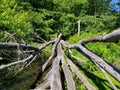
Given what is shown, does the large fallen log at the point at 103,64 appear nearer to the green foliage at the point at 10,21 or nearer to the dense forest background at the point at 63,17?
the green foliage at the point at 10,21

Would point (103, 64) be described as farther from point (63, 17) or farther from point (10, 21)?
point (63, 17)

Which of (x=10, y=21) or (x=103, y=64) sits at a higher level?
(x=103, y=64)

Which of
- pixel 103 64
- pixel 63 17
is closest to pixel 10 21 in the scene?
Answer: pixel 103 64

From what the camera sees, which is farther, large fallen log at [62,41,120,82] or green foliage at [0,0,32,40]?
green foliage at [0,0,32,40]

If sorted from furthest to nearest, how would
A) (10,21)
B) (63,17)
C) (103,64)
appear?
(63,17) → (10,21) → (103,64)

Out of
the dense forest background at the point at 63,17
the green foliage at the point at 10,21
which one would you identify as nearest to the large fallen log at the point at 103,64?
the green foliage at the point at 10,21

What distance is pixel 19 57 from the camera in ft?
29.3

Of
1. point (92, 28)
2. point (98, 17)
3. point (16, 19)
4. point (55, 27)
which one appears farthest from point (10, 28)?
point (98, 17)

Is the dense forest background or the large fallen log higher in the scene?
the large fallen log

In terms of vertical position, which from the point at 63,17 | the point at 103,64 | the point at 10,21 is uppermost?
the point at 103,64

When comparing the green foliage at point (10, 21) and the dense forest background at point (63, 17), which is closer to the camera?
the green foliage at point (10, 21)

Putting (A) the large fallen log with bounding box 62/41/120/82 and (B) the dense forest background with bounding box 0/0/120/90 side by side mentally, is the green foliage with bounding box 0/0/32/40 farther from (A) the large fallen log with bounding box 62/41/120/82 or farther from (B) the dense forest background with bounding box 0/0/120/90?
(A) the large fallen log with bounding box 62/41/120/82

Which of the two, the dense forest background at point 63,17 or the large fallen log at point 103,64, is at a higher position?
the large fallen log at point 103,64

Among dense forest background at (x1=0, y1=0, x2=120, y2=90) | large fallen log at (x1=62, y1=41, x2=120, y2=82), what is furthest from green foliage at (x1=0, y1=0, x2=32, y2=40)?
large fallen log at (x1=62, y1=41, x2=120, y2=82)
